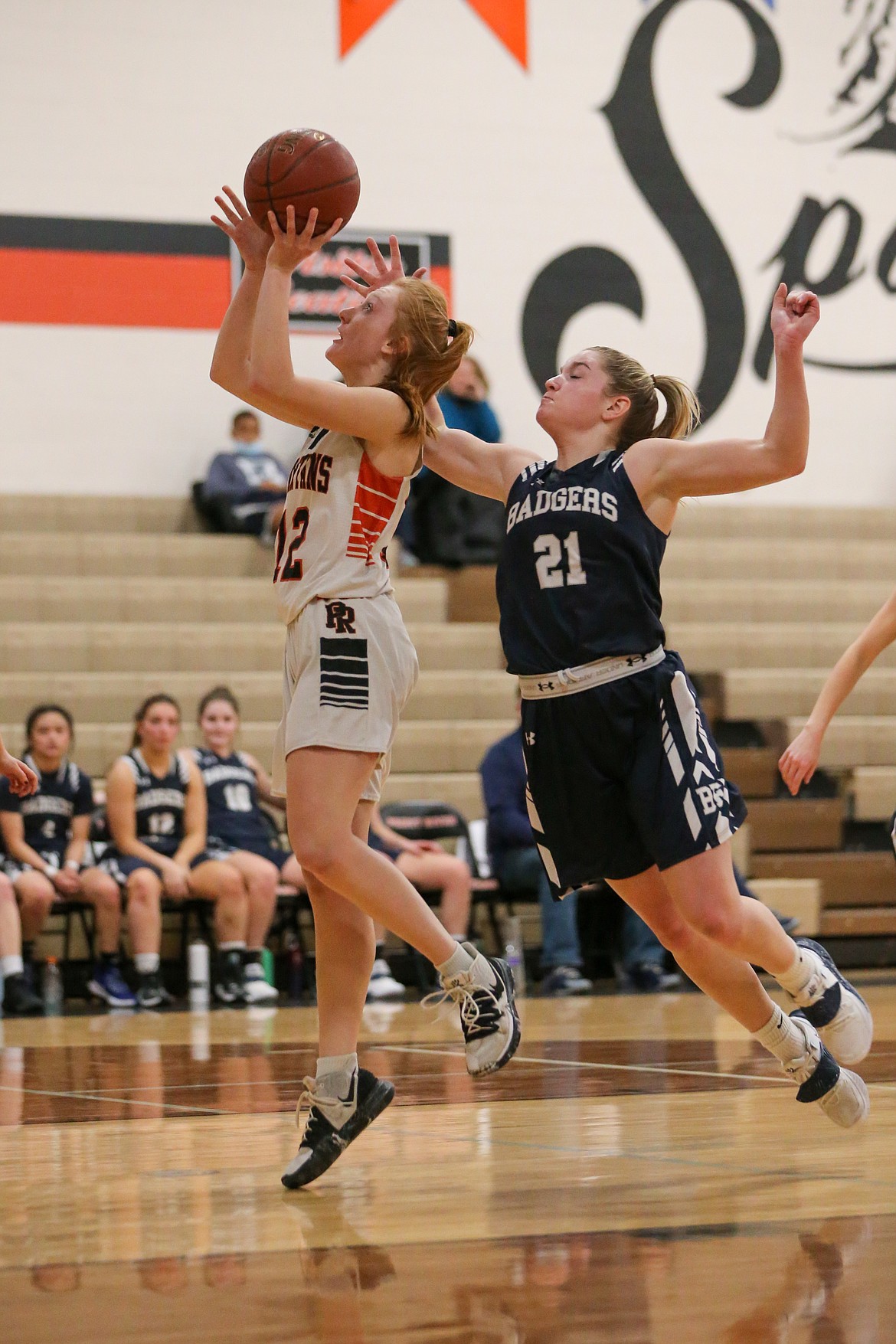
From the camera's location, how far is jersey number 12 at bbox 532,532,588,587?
3.44 metres

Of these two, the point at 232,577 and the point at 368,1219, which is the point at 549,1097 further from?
the point at 232,577

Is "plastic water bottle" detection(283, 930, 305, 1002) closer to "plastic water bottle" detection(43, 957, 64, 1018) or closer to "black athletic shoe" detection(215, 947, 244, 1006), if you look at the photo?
"black athletic shoe" detection(215, 947, 244, 1006)

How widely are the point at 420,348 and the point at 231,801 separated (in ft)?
16.2

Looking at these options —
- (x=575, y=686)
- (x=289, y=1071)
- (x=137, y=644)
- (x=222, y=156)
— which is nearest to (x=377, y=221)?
(x=222, y=156)

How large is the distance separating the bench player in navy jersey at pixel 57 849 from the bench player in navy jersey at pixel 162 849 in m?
0.11

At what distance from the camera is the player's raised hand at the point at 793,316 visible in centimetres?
324

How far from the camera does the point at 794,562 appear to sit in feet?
40.0

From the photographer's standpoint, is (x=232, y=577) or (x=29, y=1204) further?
(x=232, y=577)

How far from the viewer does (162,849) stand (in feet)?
Result: 26.3

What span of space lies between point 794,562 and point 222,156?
15.9 feet

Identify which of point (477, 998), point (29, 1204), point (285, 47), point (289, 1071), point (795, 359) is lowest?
point (289, 1071)

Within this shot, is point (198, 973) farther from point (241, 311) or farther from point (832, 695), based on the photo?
point (241, 311)

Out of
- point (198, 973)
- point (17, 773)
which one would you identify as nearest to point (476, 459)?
point (17, 773)

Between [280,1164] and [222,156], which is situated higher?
[222,156]
